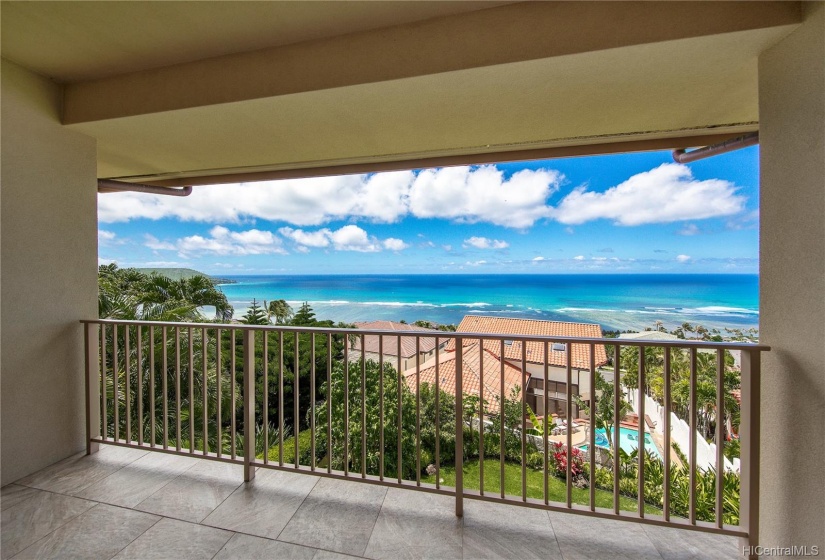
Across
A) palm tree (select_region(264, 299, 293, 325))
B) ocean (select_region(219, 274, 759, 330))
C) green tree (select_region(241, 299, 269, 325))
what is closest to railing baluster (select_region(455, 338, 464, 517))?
green tree (select_region(241, 299, 269, 325))

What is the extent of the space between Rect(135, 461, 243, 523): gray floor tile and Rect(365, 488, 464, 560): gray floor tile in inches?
39.2

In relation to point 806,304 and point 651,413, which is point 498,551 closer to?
point 806,304

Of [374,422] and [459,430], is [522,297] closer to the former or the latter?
[374,422]

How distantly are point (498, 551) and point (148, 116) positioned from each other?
3.24 m

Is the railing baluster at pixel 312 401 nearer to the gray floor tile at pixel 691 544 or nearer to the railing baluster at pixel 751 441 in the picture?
the gray floor tile at pixel 691 544

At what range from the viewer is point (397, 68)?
5.60 feet

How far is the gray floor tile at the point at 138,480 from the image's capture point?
1.93 m

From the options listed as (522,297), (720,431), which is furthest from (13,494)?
(522,297)

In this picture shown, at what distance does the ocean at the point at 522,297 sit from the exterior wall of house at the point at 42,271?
11723 millimetres

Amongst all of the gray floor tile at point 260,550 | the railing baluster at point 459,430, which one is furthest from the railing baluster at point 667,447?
the gray floor tile at point 260,550

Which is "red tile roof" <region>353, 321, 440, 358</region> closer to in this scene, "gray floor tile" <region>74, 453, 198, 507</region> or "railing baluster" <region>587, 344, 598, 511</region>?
"railing baluster" <region>587, 344, 598, 511</region>

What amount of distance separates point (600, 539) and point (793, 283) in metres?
1.49

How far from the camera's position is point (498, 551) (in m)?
1.56

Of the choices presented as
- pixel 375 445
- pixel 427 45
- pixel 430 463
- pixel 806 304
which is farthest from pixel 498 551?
pixel 430 463
